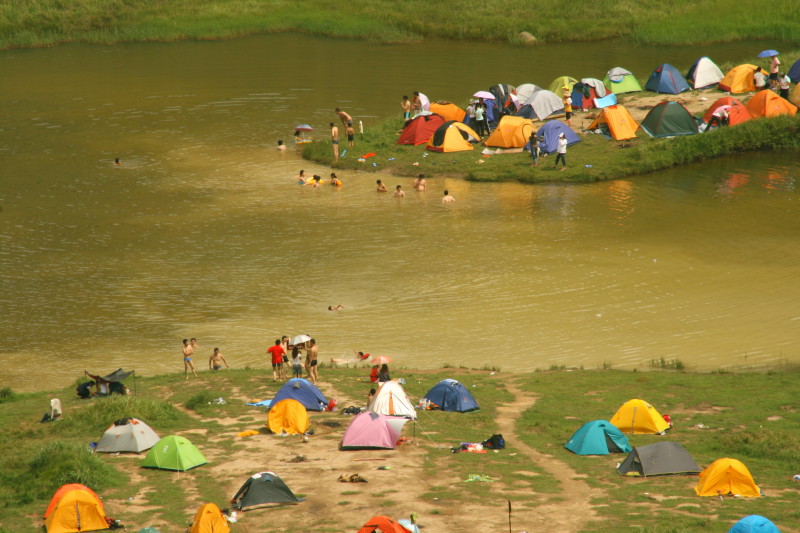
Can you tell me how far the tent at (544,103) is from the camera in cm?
4900

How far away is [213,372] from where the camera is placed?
27.7 m

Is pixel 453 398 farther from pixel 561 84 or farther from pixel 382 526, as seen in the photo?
pixel 561 84

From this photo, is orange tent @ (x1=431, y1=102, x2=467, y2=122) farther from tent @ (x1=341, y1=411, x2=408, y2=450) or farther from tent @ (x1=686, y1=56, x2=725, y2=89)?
tent @ (x1=341, y1=411, x2=408, y2=450)

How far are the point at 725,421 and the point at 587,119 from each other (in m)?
28.1

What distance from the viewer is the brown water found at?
29.4m

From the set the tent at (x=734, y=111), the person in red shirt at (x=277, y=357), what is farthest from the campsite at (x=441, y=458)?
the tent at (x=734, y=111)

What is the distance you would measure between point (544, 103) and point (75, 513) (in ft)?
119

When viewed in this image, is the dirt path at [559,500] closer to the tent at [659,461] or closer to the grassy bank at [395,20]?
the tent at [659,461]

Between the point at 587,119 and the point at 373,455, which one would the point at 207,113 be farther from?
the point at 373,455

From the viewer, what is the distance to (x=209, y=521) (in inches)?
679

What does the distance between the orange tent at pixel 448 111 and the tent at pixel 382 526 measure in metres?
35.5

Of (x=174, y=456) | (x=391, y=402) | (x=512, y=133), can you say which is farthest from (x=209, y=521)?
(x=512, y=133)

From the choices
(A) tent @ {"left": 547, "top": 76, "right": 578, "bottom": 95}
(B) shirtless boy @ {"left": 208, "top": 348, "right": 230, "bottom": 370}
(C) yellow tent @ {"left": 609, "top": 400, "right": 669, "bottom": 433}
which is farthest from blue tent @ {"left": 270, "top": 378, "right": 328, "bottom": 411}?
(A) tent @ {"left": 547, "top": 76, "right": 578, "bottom": 95}

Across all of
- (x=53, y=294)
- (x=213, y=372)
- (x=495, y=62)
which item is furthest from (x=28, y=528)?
(x=495, y=62)
